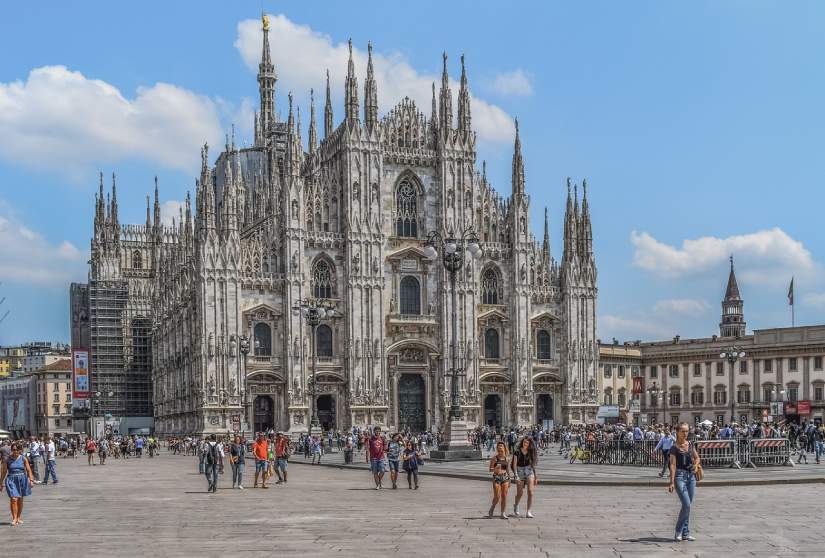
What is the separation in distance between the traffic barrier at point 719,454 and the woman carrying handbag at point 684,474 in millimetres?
19282

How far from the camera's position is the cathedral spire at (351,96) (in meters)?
76.6

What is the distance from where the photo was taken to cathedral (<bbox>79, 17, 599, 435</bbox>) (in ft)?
243

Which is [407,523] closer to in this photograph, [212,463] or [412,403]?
[212,463]

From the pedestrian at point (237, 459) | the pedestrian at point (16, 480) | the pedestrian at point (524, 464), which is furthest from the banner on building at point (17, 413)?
the pedestrian at point (524, 464)

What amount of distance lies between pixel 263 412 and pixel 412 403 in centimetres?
1019

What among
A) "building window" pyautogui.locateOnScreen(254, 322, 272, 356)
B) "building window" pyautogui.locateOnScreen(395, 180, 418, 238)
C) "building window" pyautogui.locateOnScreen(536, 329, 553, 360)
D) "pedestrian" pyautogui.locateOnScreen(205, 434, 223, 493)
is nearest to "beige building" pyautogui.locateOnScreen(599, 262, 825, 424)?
"building window" pyautogui.locateOnScreen(536, 329, 553, 360)

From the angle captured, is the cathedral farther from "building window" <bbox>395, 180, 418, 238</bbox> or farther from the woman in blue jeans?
the woman in blue jeans

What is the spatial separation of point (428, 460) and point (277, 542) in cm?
2728

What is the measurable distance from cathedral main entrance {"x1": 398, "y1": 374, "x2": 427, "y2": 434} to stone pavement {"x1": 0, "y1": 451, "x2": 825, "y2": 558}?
151 feet

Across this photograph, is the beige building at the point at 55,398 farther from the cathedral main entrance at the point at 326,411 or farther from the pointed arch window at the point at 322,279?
the pointed arch window at the point at 322,279

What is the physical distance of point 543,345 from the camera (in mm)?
82812

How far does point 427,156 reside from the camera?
261ft

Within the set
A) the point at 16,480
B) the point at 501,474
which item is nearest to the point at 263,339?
the point at 16,480

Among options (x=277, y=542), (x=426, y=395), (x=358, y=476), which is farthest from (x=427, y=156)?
(x=277, y=542)
